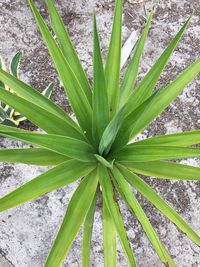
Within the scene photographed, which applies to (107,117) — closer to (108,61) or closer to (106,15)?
(108,61)

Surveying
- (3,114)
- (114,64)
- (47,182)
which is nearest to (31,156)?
(47,182)

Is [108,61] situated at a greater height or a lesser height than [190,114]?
lesser

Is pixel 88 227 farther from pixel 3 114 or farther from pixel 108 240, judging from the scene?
pixel 3 114

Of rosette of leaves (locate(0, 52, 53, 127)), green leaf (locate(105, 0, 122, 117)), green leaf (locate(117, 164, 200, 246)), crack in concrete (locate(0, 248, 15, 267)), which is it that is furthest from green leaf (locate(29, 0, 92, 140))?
crack in concrete (locate(0, 248, 15, 267))

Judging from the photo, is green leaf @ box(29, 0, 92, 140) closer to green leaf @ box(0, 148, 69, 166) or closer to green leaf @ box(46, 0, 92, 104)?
green leaf @ box(46, 0, 92, 104)

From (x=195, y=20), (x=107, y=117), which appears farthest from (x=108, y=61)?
(x=195, y=20)

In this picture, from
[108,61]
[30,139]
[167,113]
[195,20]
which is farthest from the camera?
[195,20]

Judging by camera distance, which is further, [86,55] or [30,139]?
[86,55]

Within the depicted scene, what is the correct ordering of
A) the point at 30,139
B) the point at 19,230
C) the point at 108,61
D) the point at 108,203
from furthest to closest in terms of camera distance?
1. the point at 19,230
2. the point at 108,61
3. the point at 108,203
4. the point at 30,139
